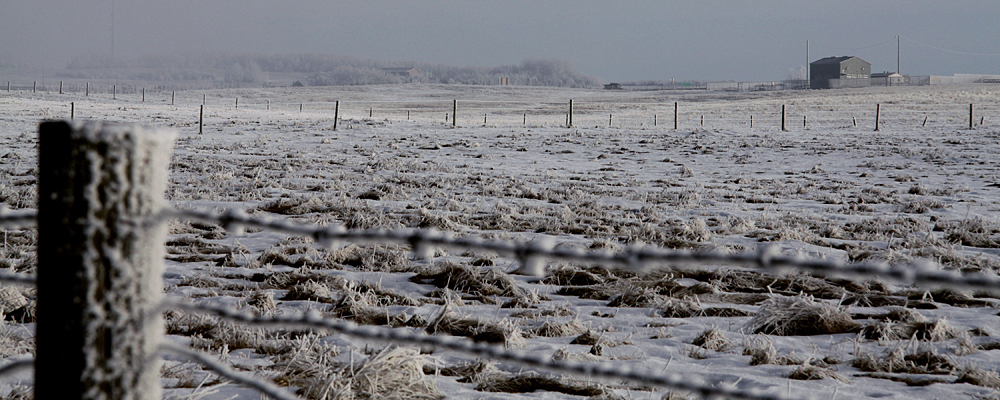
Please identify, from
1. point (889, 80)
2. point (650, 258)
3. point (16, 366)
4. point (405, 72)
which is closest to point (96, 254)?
point (16, 366)

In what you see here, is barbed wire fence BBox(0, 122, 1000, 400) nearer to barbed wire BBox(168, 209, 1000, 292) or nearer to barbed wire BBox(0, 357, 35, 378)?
barbed wire BBox(168, 209, 1000, 292)

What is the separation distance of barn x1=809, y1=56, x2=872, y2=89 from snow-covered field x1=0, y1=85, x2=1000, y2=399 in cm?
7841

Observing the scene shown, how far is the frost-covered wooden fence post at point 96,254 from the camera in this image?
4.60 feet

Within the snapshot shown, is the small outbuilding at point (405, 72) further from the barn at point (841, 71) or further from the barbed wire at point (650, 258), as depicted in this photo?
the barbed wire at point (650, 258)

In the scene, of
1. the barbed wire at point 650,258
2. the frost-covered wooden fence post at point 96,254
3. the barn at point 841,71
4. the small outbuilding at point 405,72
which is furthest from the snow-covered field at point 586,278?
the small outbuilding at point 405,72

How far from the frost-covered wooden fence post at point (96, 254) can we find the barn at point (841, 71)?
315ft

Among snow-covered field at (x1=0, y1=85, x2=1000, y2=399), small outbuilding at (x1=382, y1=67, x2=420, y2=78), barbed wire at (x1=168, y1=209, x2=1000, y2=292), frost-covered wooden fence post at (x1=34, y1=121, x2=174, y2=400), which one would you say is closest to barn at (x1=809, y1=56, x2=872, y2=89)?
snow-covered field at (x1=0, y1=85, x2=1000, y2=399)

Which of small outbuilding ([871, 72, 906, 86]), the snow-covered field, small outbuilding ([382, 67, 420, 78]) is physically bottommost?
the snow-covered field

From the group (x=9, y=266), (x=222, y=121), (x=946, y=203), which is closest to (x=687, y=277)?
(x=9, y=266)

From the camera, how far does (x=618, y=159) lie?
1912cm

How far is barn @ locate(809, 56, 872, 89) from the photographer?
88.4 meters

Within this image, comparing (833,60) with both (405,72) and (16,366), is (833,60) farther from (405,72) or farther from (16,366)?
(16,366)

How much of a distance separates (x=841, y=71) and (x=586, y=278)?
10228cm

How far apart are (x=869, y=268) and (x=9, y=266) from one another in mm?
6576
